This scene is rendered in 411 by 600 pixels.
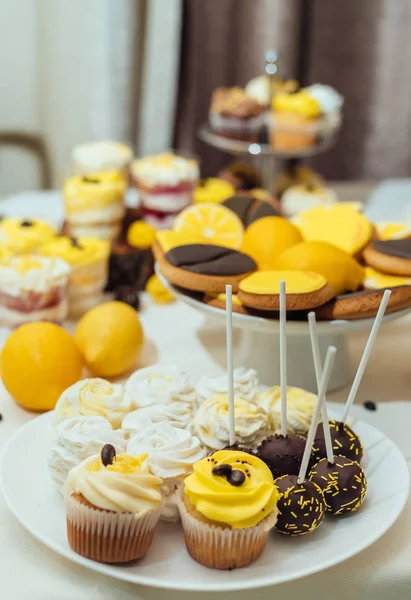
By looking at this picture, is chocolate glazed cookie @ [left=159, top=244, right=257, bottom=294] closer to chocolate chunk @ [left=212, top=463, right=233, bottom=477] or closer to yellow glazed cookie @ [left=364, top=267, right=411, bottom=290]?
yellow glazed cookie @ [left=364, top=267, right=411, bottom=290]

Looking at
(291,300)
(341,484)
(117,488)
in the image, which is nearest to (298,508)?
(341,484)

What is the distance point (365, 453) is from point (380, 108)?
171 cm

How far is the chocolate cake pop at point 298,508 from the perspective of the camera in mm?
695

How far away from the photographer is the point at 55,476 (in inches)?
29.2

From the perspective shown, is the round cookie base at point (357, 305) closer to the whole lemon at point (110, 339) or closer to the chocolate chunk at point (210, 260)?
the chocolate chunk at point (210, 260)

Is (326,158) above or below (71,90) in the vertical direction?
below

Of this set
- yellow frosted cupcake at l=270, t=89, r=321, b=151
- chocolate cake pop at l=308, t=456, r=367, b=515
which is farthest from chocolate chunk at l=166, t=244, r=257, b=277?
yellow frosted cupcake at l=270, t=89, r=321, b=151

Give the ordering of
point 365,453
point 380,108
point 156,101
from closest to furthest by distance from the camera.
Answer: point 365,453 → point 156,101 → point 380,108

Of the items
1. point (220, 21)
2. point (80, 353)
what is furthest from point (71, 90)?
point (80, 353)

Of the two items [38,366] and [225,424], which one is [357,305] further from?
[38,366]

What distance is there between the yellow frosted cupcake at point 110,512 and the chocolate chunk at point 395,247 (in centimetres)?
52

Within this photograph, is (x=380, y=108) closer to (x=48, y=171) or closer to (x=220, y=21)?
(x=220, y=21)

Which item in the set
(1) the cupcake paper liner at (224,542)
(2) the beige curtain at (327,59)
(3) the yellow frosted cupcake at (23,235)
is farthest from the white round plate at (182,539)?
(2) the beige curtain at (327,59)

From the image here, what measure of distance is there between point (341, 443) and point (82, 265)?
56 centimetres
